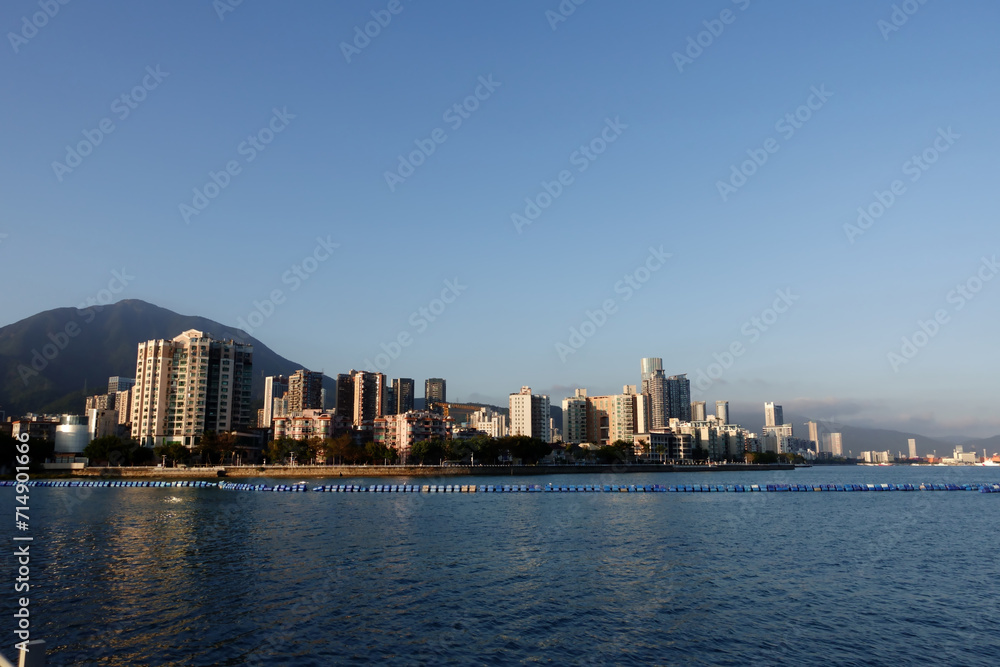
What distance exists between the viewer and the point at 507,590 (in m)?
44.1

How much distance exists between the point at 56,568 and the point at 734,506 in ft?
299

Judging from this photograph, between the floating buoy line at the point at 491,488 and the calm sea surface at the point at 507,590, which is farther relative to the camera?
the floating buoy line at the point at 491,488

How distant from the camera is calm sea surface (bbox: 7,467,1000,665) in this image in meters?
32.2

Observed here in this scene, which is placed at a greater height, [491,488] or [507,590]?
[491,488]

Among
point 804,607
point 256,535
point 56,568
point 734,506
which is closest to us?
point 804,607

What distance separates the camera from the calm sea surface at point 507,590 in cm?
3222

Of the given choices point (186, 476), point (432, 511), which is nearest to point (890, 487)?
point (432, 511)

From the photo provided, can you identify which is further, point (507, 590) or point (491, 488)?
point (491, 488)

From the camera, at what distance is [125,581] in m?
44.9

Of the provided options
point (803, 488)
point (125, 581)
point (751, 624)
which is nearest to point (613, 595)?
point (751, 624)

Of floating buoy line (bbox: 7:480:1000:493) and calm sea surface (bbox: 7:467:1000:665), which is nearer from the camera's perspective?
calm sea surface (bbox: 7:467:1000:665)

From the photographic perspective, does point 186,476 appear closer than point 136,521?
No

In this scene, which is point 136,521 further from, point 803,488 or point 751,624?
point 803,488

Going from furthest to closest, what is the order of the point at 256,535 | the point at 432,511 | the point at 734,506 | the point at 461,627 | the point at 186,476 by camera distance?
the point at 186,476, the point at 734,506, the point at 432,511, the point at 256,535, the point at 461,627
